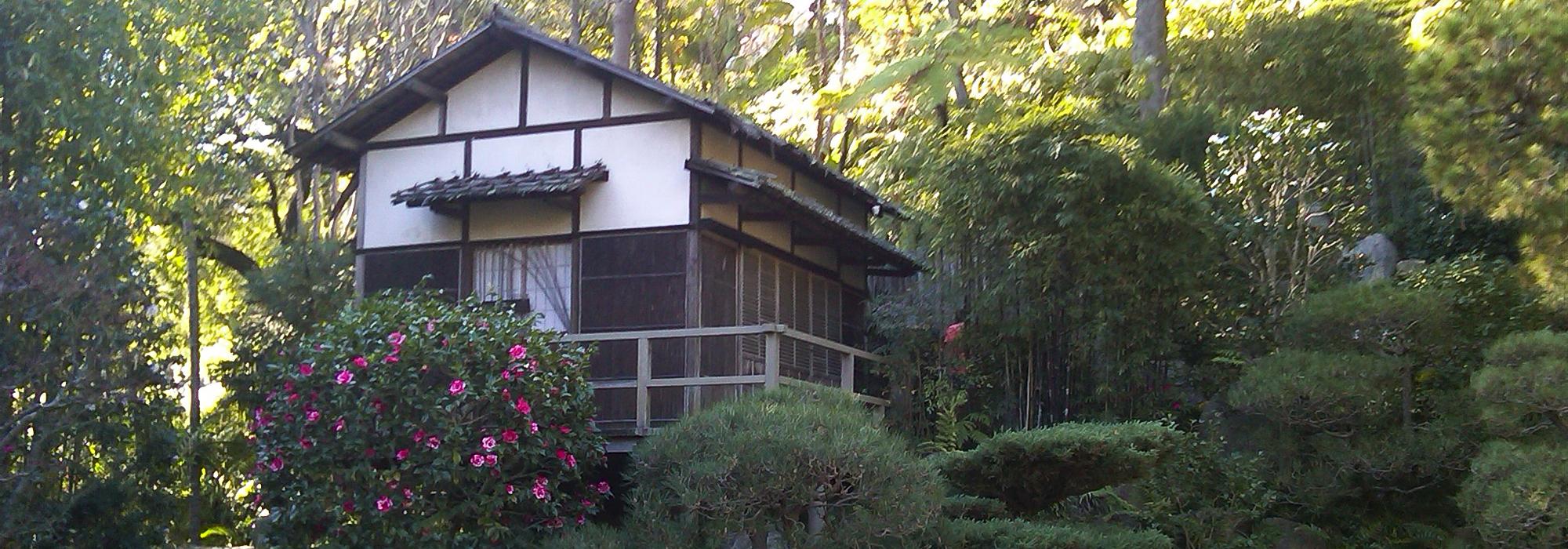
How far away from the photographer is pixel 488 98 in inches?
540

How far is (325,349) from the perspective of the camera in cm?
1009

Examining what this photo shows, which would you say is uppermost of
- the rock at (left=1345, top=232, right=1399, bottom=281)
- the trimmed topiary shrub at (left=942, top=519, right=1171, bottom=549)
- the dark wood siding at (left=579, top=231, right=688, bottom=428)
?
the rock at (left=1345, top=232, right=1399, bottom=281)

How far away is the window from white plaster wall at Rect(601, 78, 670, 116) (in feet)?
4.67

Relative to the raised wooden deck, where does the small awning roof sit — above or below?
above

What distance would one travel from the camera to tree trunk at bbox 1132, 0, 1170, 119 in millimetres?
17969

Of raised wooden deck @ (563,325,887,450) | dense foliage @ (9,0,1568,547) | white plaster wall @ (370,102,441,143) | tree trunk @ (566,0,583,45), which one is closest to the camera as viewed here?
dense foliage @ (9,0,1568,547)

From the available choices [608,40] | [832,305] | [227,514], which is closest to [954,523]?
[832,305]

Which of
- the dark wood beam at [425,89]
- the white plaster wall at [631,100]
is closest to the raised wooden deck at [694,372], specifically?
the white plaster wall at [631,100]

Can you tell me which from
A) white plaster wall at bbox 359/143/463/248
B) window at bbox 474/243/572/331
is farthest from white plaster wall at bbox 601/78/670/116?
white plaster wall at bbox 359/143/463/248

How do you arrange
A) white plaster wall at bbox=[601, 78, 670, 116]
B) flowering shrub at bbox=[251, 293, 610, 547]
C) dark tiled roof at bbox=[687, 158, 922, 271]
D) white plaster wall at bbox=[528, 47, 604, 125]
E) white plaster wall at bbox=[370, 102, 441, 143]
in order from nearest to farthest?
flowering shrub at bbox=[251, 293, 610, 547]
dark tiled roof at bbox=[687, 158, 922, 271]
white plaster wall at bbox=[601, 78, 670, 116]
white plaster wall at bbox=[528, 47, 604, 125]
white plaster wall at bbox=[370, 102, 441, 143]

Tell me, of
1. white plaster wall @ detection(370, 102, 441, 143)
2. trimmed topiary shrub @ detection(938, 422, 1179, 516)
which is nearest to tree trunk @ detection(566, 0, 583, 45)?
white plaster wall @ detection(370, 102, 441, 143)

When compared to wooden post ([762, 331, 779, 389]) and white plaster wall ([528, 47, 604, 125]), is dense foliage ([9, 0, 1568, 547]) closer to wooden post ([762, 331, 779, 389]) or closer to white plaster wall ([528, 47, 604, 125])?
wooden post ([762, 331, 779, 389])

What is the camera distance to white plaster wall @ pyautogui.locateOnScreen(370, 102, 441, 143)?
13.9 meters

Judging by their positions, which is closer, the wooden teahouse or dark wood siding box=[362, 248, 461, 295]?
the wooden teahouse
